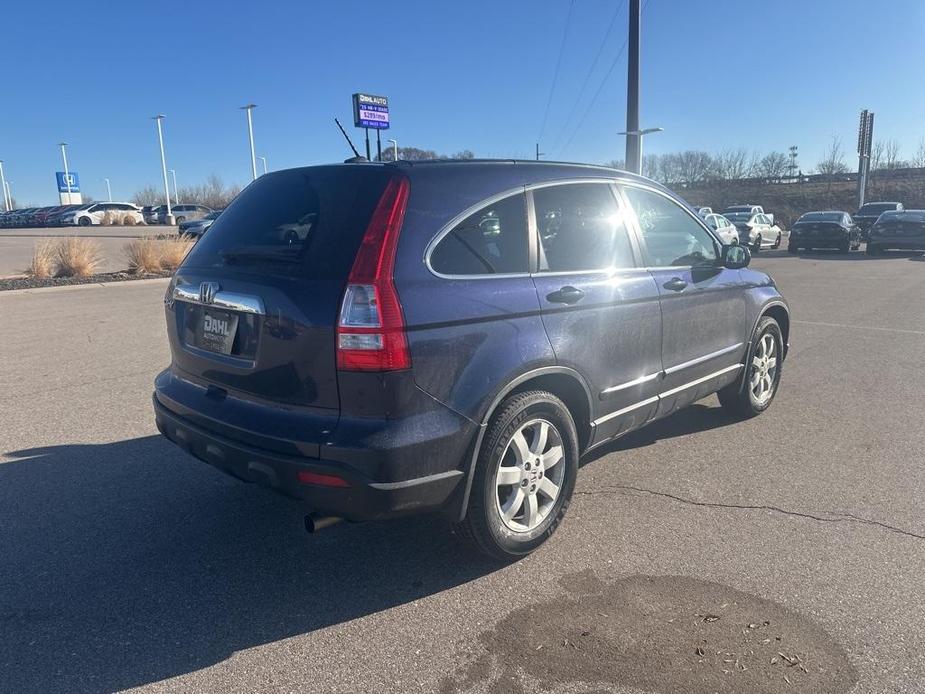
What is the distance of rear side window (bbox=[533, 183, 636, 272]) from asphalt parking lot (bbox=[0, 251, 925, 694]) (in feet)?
4.66

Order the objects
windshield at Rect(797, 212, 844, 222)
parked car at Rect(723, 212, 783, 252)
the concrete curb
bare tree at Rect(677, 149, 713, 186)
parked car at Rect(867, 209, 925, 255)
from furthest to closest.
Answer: bare tree at Rect(677, 149, 713, 186) → parked car at Rect(723, 212, 783, 252) → windshield at Rect(797, 212, 844, 222) → parked car at Rect(867, 209, 925, 255) → the concrete curb

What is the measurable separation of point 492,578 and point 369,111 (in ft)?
96.4

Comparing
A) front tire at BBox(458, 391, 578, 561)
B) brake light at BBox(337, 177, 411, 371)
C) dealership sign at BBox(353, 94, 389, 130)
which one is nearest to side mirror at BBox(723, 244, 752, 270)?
front tire at BBox(458, 391, 578, 561)

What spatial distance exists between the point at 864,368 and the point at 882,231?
740 inches

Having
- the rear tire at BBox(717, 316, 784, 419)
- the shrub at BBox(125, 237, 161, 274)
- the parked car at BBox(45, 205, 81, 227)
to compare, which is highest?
the parked car at BBox(45, 205, 81, 227)

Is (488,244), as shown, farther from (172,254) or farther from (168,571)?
(172,254)

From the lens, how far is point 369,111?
98.2ft

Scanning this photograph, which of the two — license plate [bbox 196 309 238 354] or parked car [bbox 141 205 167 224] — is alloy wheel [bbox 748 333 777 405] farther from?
parked car [bbox 141 205 167 224]

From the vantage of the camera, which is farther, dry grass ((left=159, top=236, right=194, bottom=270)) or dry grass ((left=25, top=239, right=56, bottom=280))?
dry grass ((left=159, top=236, right=194, bottom=270))

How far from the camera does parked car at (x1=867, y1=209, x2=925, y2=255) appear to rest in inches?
864

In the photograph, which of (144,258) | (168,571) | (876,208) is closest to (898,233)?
(876,208)

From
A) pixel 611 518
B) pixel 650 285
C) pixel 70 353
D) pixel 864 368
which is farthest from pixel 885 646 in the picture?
pixel 70 353

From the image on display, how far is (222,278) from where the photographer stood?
10.6 ft

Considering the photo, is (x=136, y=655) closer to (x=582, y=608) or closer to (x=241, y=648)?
(x=241, y=648)
